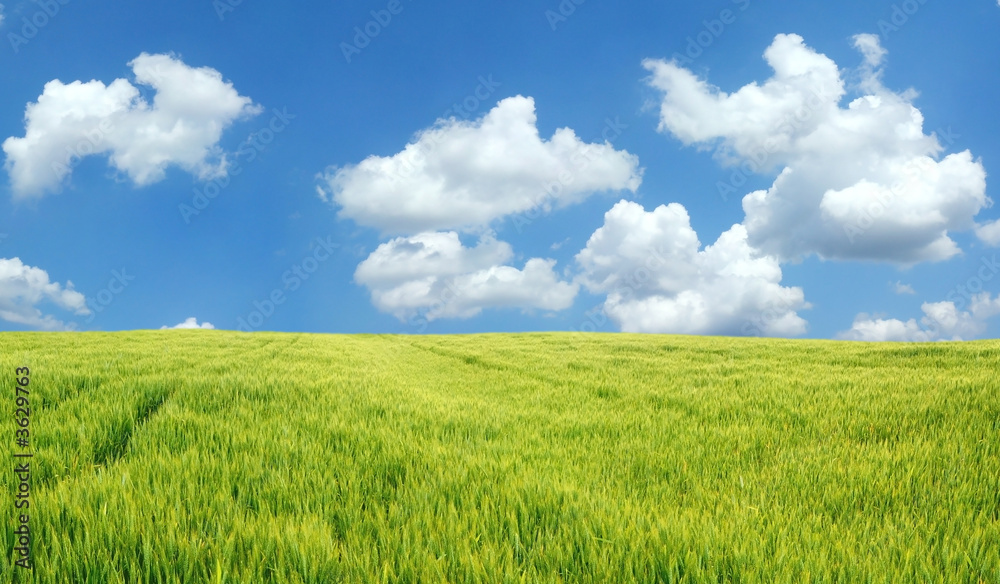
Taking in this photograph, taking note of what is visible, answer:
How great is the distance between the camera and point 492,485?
12.0 ft

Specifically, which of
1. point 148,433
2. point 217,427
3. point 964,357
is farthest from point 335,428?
point 964,357

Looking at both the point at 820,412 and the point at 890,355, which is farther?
the point at 890,355

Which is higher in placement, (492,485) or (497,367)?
(492,485)

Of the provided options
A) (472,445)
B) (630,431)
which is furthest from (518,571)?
(630,431)

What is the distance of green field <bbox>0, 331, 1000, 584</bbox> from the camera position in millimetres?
2600

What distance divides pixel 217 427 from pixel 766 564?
4752mm

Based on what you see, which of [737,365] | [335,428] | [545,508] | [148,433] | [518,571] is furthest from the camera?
[737,365]

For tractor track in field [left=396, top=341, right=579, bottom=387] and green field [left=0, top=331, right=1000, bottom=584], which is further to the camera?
tractor track in field [left=396, top=341, right=579, bottom=387]

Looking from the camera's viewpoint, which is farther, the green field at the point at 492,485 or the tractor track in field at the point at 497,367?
the tractor track in field at the point at 497,367

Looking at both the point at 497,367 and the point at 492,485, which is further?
the point at 497,367

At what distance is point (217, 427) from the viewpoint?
5.01 metres

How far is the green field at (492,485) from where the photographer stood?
8.53ft

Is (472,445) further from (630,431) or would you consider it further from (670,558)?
(670,558)

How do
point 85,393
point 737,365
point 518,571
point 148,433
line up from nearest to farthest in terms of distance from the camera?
point 518,571
point 148,433
point 85,393
point 737,365
